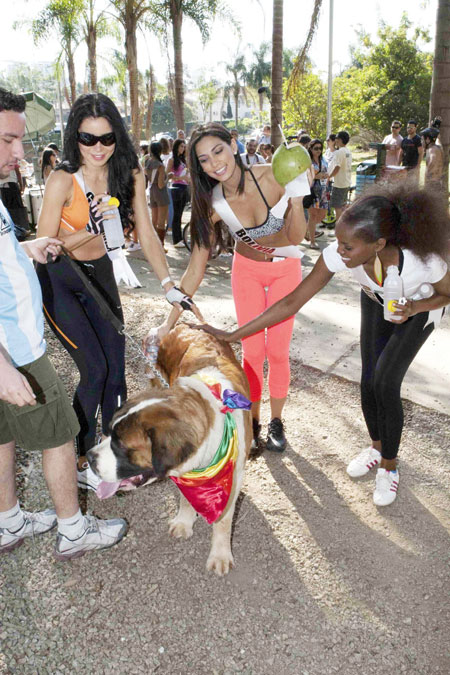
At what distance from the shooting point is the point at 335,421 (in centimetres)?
443

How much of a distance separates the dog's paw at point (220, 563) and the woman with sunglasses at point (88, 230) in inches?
41.7

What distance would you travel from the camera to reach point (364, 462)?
3740 mm

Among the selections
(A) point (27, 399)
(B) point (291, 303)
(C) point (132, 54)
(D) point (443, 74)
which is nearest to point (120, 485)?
(A) point (27, 399)

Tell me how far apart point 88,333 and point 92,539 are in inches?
50.8

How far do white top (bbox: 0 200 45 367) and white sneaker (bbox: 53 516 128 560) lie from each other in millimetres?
1147

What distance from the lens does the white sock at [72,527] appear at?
289 cm

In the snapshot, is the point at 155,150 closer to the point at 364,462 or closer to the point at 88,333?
the point at 88,333

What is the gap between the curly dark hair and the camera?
7.67 feet

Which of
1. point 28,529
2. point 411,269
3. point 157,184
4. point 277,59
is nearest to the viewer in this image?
point 411,269

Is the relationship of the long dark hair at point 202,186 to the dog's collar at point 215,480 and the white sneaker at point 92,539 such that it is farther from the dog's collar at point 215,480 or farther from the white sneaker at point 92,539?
the white sneaker at point 92,539

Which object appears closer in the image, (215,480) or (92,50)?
(215,480)

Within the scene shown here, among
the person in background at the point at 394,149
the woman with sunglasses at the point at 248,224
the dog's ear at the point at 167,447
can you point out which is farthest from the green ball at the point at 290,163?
the person in background at the point at 394,149

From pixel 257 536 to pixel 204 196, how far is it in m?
2.39

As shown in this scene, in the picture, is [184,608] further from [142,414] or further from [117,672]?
[142,414]
